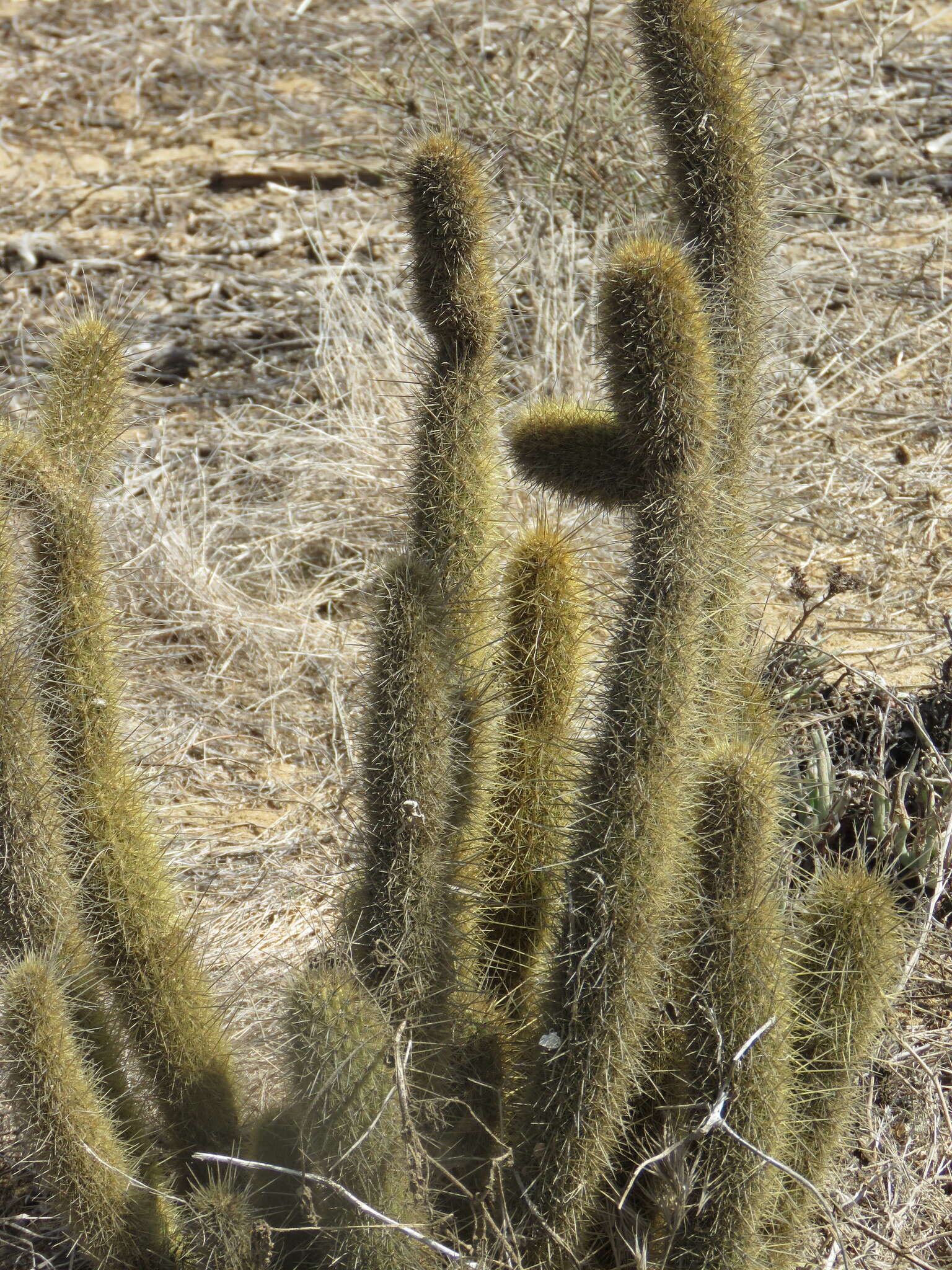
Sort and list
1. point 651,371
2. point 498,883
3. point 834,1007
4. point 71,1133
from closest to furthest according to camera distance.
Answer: point 651,371 → point 71,1133 → point 834,1007 → point 498,883

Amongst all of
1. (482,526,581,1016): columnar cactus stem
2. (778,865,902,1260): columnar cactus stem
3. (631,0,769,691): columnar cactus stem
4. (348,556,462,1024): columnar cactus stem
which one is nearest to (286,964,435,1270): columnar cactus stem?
Result: (348,556,462,1024): columnar cactus stem

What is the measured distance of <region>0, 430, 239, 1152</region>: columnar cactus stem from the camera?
5.61ft

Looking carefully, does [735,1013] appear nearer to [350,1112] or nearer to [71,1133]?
[350,1112]

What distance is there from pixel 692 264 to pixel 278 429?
2690 mm

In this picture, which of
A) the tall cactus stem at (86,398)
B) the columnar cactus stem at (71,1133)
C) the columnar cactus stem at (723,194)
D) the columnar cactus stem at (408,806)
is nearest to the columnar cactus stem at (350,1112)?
the columnar cactus stem at (408,806)

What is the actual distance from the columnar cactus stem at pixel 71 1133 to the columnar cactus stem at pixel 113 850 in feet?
0.31

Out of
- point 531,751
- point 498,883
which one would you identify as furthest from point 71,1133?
point 531,751

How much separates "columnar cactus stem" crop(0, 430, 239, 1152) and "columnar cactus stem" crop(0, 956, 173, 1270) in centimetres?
9

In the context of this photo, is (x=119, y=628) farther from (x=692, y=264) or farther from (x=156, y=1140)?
(x=692, y=264)

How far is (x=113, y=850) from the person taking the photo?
1753mm

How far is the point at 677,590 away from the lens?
1457mm

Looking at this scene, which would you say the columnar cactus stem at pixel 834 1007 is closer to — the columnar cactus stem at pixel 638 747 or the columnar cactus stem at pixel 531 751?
the columnar cactus stem at pixel 638 747

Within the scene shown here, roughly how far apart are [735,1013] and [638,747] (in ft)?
1.24

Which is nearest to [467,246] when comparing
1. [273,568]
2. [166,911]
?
[166,911]
